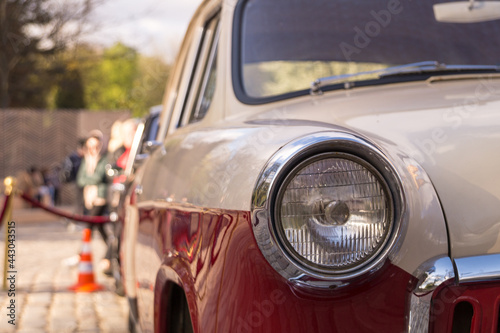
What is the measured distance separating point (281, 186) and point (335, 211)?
161 mm

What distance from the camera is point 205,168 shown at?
2.29 m

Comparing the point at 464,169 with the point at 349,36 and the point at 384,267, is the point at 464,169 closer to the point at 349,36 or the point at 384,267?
the point at 384,267

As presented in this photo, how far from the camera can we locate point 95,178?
9.19m

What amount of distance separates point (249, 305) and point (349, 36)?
1.54m

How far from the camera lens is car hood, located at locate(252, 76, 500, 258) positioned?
1.94 metres

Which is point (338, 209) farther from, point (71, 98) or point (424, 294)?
point (71, 98)

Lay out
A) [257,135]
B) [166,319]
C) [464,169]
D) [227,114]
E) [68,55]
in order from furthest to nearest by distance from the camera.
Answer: [68,55], [227,114], [166,319], [257,135], [464,169]

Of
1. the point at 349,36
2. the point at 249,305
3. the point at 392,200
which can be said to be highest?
the point at 349,36

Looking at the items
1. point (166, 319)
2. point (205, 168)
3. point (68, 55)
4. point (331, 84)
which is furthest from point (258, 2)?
point (68, 55)

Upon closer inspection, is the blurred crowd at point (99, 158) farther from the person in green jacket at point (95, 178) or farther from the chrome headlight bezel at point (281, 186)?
the chrome headlight bezel at point (281, 186)

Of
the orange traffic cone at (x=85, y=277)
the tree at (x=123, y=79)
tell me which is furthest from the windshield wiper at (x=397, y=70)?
the orange traffic cone at (x=85, y=277)

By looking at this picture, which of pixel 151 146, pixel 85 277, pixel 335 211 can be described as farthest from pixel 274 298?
pixel 85 277

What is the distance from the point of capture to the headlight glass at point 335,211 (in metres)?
1.85

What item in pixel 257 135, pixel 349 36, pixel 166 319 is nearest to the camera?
pixel 257 135
